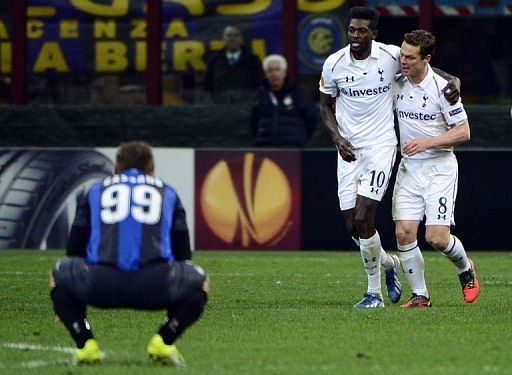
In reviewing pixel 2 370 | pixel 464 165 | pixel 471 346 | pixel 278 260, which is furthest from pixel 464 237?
pixel 2 370

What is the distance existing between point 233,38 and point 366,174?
904 centimetres

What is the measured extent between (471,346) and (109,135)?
12214 mm

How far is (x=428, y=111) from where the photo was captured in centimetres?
1184

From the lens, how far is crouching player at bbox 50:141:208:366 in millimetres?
8391

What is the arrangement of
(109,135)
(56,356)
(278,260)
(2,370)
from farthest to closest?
(109,135)
(278,260)
(56,356)
(2,370)

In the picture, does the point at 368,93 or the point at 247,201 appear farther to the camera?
the point at 247,201

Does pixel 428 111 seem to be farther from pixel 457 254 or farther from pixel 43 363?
pixel 43 363

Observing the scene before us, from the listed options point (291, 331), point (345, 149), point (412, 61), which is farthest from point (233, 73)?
point (291, 331)

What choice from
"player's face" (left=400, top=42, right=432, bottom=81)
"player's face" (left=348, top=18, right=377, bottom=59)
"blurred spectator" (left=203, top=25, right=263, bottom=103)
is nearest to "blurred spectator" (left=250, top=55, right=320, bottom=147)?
"blurred spectator" (left=203, top=25, right=263, bottom=103)

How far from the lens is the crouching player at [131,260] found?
27.5ft

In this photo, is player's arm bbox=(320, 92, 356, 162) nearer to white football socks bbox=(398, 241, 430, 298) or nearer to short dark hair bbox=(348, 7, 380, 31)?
short dark hair bbox=(348, 7, 380, 31)

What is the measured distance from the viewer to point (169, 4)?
21.4m

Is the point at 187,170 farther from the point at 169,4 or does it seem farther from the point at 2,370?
the point at 2,370

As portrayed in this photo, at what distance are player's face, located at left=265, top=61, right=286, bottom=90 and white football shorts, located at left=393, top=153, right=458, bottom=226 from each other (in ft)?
23.4
